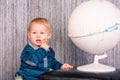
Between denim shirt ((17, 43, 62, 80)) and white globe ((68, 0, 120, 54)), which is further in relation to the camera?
denim shirt ((17, 43, 62, 80))

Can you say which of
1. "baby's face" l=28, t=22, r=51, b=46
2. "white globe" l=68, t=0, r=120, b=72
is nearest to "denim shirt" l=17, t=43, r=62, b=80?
"baby's face" l=28, t=22, r=51, b=46

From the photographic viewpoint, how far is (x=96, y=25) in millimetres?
1380

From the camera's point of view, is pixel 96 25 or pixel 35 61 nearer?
pixel 96 25

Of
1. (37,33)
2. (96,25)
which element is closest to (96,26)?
(96,25)

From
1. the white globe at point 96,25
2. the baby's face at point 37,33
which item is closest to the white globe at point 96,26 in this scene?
the white globe at point 96,25

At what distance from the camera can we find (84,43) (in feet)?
4.72

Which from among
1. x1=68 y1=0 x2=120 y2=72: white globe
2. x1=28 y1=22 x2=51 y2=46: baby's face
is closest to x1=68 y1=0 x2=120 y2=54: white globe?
x1=68 y1=0 x2=120 y2=72: white globe

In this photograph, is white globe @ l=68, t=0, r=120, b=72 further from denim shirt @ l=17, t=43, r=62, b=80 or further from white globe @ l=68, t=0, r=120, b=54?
denim shirt @ l=17, t=43, r=62, b=80

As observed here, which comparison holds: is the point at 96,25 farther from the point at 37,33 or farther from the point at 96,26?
the point at 37,33

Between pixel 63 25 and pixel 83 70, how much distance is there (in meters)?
0.48

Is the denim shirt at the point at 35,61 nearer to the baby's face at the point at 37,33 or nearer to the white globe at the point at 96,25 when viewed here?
the baby's face at the point at 37,33

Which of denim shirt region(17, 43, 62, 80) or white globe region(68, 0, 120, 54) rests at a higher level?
white globe region(68, 0, 120, 54)

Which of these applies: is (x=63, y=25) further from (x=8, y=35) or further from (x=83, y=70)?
(x=83, y=70)

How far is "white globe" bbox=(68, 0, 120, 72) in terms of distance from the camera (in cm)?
138
